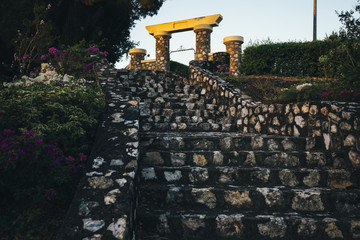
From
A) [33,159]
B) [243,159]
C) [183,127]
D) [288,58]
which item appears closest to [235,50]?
[288,58]

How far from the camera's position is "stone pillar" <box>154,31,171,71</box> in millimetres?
16797

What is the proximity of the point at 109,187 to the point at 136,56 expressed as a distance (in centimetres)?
1539

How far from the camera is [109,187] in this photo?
9.06 ft

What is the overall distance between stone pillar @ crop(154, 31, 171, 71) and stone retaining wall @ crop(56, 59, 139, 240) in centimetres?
1308

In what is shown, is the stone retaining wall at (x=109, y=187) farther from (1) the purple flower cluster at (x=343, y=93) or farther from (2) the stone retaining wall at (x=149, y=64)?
(2) the stone retaining wall at (x=149, y=64)

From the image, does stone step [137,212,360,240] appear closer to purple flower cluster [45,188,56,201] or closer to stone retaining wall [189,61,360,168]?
purple flower cluster [45,188,56,201]

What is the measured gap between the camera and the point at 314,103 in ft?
15.5

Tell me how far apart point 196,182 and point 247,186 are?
0.64m

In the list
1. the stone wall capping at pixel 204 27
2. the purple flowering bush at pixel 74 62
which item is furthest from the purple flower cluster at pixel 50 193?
the stone wall capping at pixel 204 27

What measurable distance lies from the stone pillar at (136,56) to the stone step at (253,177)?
14.3 meters

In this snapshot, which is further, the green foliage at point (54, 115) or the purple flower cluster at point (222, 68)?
the purple flower cluster at point (222, 68)

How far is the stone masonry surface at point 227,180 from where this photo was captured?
2785mm

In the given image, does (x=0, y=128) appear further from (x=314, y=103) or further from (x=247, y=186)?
(x=314, y=103)

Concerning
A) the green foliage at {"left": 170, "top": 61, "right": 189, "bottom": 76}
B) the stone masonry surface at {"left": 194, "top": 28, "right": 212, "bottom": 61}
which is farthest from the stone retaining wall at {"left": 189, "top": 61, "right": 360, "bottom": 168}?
the green foliage at {"left": 170, "top": 61, "right": 189, "bottom": 76}
